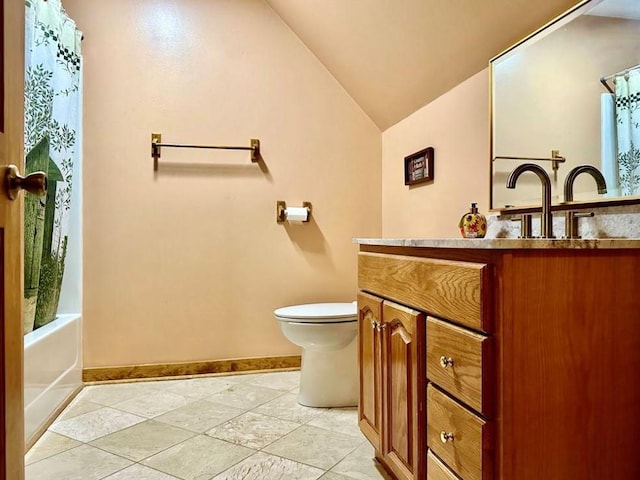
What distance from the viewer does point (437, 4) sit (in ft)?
5.57

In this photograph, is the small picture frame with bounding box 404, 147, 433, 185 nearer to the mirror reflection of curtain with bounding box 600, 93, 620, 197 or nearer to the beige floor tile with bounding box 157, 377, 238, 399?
the mirror reflection of curtain with bounding box 600, 93, 620, 197

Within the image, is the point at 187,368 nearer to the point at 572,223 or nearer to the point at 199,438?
the point at 199,438

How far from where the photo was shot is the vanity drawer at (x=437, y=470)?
100cm

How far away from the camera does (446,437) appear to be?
3.29 ft

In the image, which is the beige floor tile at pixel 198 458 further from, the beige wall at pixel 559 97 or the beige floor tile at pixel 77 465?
the beige wall at pixel 559 97

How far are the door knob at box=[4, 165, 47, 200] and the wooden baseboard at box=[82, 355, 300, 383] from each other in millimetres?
1945

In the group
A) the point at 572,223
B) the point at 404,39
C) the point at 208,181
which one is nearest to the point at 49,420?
the point at 208,181

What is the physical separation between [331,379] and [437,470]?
1078 mm

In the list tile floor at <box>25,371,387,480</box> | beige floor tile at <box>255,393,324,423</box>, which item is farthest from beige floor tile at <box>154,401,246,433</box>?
beige floor tile at <box>255,393,324,423</box>

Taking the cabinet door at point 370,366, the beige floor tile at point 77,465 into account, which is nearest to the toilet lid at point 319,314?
the cabinet door at point 370,366

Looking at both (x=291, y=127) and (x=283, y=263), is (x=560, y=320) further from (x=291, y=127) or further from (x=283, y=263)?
(x=291, y=127)

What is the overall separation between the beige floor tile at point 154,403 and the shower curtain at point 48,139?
57 centimetres

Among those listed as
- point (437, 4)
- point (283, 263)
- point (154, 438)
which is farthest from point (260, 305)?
point (437, 4)

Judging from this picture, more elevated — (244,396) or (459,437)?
(459,437)
